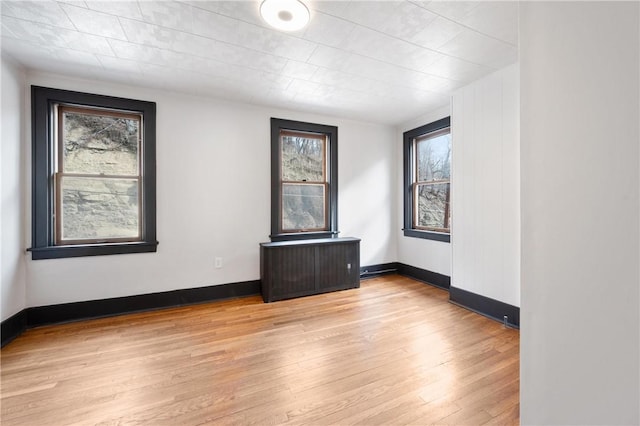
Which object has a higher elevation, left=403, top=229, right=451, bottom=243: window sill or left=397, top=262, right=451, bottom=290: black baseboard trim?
left=403, top=229, right=451, bottom=243: window sill

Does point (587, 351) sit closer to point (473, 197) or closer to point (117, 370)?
point (117, 370)

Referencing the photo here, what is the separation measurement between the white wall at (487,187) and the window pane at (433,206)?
553mm

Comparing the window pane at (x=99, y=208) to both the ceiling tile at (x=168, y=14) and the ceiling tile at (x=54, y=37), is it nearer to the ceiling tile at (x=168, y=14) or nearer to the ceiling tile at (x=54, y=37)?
the ceiling tile at (x=54, y=37)

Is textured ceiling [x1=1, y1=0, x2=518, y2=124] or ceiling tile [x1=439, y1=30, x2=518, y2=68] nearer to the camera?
textured ceiling [x1=1, y1=0, x2=518, y2=124]

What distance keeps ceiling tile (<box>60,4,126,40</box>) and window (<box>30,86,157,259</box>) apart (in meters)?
1.01

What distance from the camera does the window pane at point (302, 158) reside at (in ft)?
12.5

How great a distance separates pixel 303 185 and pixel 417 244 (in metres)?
2.00

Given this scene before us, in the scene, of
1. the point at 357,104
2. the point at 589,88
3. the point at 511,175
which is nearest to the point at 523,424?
the point at 589,88

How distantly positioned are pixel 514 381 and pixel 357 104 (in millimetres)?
3199

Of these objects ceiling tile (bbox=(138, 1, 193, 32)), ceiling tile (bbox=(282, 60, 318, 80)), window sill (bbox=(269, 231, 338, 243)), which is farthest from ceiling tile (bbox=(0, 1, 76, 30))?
window sill (bbox=(269, 231, 338, 243))

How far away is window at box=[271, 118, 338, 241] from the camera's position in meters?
3.67

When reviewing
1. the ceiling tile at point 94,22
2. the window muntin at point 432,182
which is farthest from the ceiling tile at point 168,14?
the window muntin at point 432,182

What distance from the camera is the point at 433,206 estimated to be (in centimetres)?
396

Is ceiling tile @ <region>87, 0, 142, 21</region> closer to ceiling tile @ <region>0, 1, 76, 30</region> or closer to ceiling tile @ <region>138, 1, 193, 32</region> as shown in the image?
ceiling tile @ <region>138, 1, 193, 32</region>
